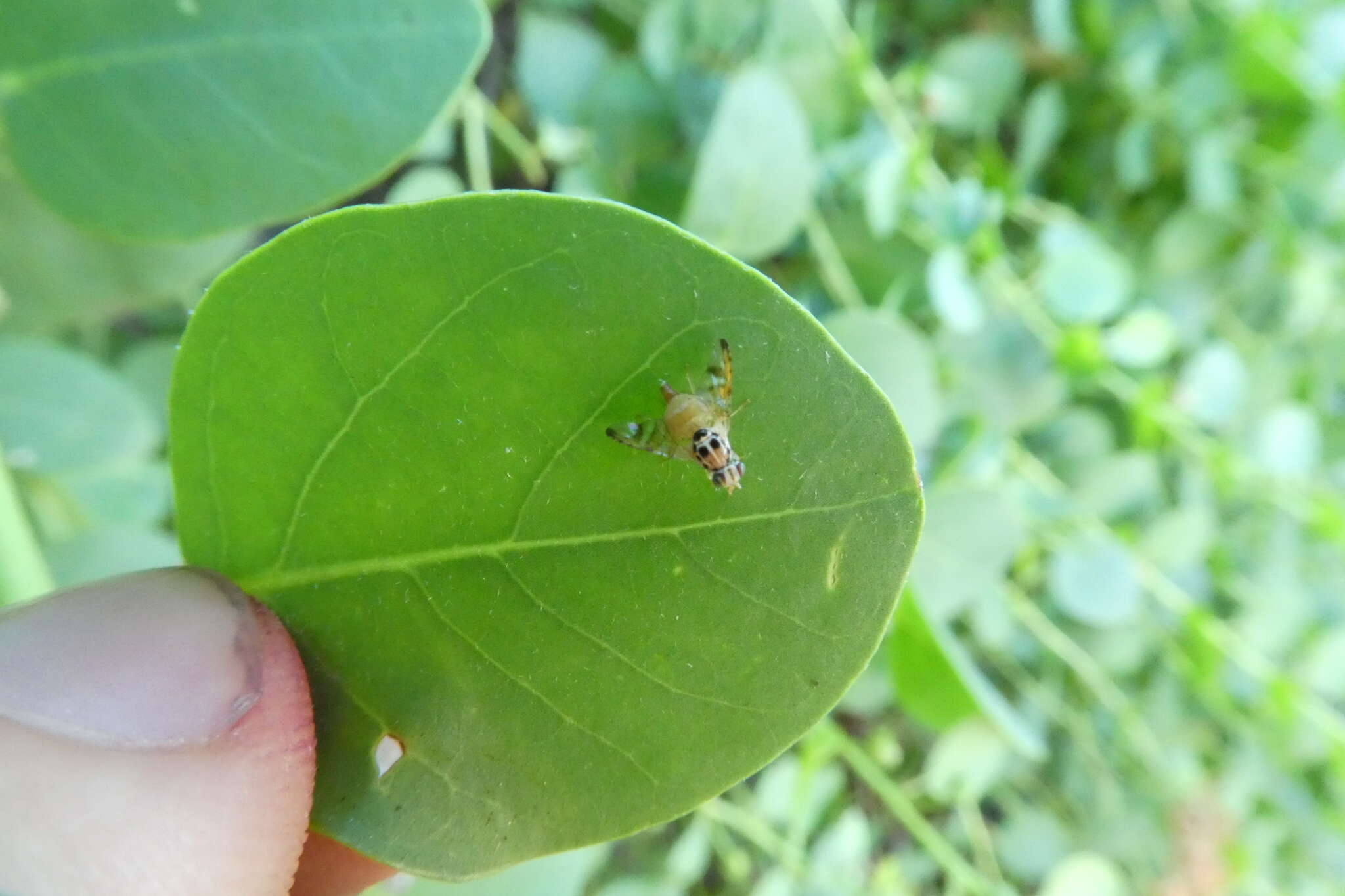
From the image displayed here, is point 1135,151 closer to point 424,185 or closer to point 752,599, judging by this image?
point 424,185

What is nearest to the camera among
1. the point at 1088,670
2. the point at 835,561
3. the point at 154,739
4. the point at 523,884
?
the point at 835,561

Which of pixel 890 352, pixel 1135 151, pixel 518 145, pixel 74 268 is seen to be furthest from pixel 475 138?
pixel 1135 151

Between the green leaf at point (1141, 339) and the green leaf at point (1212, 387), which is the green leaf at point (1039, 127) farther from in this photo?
the green leaf at point (1212, 387)

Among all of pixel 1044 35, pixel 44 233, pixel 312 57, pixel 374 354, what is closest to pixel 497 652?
pixel 374 354

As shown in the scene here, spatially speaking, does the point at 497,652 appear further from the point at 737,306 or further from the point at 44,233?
the point at 44,233

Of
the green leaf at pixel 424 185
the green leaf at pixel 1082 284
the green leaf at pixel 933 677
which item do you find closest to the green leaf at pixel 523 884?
the green leaf at pixel 933 677

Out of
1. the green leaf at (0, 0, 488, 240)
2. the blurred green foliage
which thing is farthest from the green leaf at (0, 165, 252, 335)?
the green leaf at (0, 0, 488, 240)

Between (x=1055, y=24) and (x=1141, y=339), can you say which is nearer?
(x=1141, y=339)

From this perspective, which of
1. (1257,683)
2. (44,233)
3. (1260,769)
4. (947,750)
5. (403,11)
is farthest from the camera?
(1260,769)
